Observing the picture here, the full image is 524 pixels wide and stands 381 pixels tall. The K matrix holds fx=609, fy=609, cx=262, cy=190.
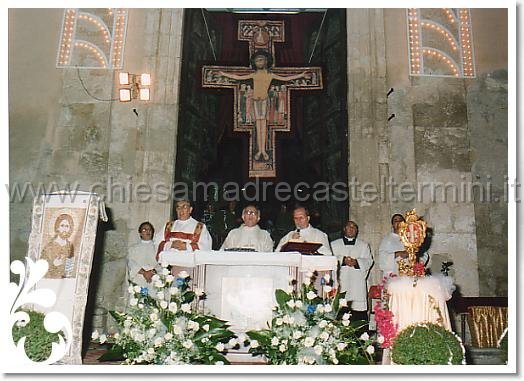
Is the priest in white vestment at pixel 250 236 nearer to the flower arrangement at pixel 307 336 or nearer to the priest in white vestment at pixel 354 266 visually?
the priest in white vestment at pixel 354 266

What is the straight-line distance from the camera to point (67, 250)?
233 inches

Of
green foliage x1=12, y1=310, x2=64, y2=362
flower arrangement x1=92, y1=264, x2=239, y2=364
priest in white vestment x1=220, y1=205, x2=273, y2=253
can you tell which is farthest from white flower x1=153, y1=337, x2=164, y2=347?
priest in white vestment x1=220, y1=205, x2=273, y2=253

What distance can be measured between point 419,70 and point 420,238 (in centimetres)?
532

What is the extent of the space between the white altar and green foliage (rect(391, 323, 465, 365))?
1389 mm

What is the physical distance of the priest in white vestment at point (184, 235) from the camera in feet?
25.5

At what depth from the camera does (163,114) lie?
10.2 meters

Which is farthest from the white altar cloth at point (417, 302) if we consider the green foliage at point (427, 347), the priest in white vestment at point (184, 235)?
the priest in white vestment at point (184, 235)

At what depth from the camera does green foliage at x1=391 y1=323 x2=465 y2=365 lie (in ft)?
16.5

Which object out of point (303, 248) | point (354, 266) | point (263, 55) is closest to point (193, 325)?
point (303, 248)

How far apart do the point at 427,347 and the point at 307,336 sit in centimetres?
100

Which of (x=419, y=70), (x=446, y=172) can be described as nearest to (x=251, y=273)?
(x=446, y=172)

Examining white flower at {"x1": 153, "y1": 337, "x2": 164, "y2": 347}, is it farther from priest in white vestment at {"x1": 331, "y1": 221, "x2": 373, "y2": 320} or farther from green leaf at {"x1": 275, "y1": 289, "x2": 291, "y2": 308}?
priest in white vestment at {"x1": 331, "y1": 221, "x2": 373, "y2": 320}

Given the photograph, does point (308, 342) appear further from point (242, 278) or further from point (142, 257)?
point (142, 257)

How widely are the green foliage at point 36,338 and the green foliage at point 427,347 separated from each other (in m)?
3.04
